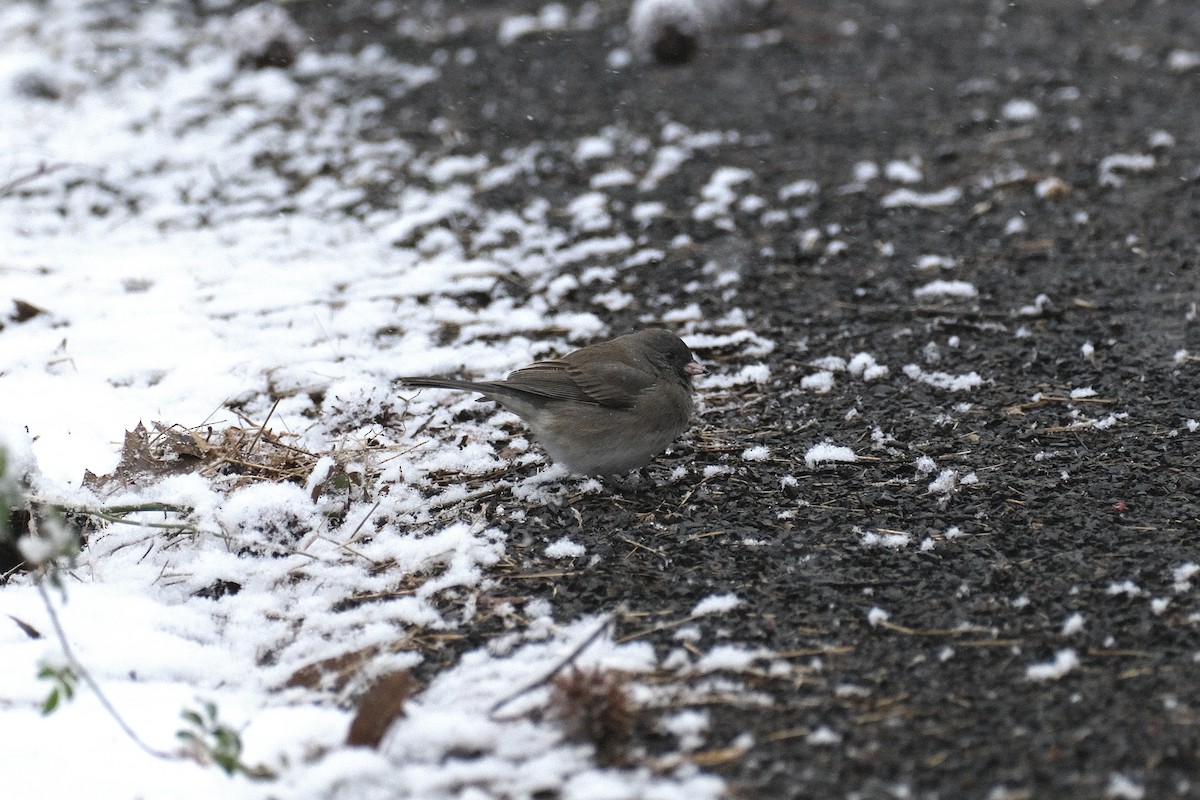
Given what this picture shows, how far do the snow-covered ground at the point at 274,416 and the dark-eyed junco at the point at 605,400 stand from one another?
0.72ft

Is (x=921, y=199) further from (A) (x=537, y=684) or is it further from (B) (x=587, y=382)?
(A) (x=537, y=684)

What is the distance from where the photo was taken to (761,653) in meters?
2.65

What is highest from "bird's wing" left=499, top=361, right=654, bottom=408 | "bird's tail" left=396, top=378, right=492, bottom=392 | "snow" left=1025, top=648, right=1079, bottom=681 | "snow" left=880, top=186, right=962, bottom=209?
"bird's tail" left=396, top=378, right=492, bottom=392

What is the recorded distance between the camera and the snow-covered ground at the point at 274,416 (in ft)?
8.16

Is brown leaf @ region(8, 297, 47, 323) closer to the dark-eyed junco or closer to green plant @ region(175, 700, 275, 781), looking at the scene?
the dark-eyed junco

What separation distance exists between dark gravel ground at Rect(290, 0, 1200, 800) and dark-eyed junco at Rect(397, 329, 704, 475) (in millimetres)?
179

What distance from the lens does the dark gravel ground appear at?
7.86 feet

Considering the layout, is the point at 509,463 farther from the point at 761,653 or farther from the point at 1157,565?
the point at 1157,565

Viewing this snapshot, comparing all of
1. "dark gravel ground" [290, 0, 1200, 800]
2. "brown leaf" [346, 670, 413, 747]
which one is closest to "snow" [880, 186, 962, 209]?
"dark gravel ground" [290, 0, 1200, 800]

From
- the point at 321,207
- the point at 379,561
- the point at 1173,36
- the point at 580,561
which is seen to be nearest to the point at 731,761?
the point at 580,561

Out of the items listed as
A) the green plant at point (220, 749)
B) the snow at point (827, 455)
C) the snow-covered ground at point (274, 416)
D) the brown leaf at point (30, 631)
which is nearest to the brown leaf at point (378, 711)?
the snow-covered ground at point (274, 416)

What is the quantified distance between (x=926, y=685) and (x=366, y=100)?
5.48 metres

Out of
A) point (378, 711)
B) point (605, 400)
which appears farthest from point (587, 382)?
point (378, 711)

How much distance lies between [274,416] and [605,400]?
1230 millimetres
